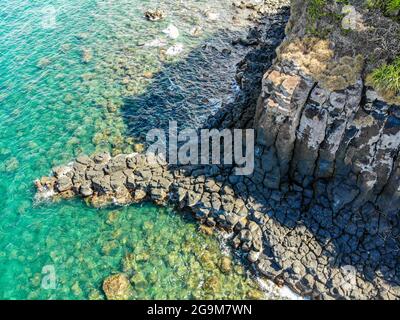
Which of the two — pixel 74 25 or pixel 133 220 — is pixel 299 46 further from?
pixel 74 25

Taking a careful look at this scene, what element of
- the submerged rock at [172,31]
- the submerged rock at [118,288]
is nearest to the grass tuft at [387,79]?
the submerged rock at [118,288]

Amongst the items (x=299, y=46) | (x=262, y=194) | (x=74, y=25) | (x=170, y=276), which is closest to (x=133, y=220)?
(x=170, y=276)

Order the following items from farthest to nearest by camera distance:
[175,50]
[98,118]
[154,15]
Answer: [154,15] → [175,50] → [98,118]

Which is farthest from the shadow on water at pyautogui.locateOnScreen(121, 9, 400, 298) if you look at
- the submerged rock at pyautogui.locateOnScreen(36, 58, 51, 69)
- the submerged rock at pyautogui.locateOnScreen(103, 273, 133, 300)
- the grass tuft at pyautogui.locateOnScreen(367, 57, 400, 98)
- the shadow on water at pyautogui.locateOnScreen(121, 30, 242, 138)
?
the submerged rock at pyautogui.locateOnScreen(36, 58, 51, 69)

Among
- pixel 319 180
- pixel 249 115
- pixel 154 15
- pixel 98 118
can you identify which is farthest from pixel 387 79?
pixel 154 15

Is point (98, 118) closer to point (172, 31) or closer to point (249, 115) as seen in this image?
point (249, 115)

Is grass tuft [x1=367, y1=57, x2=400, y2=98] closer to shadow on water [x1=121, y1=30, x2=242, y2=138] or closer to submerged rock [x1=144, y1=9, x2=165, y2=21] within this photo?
shadow on water [x1=121, y1=30, x2=242, y2=138]
